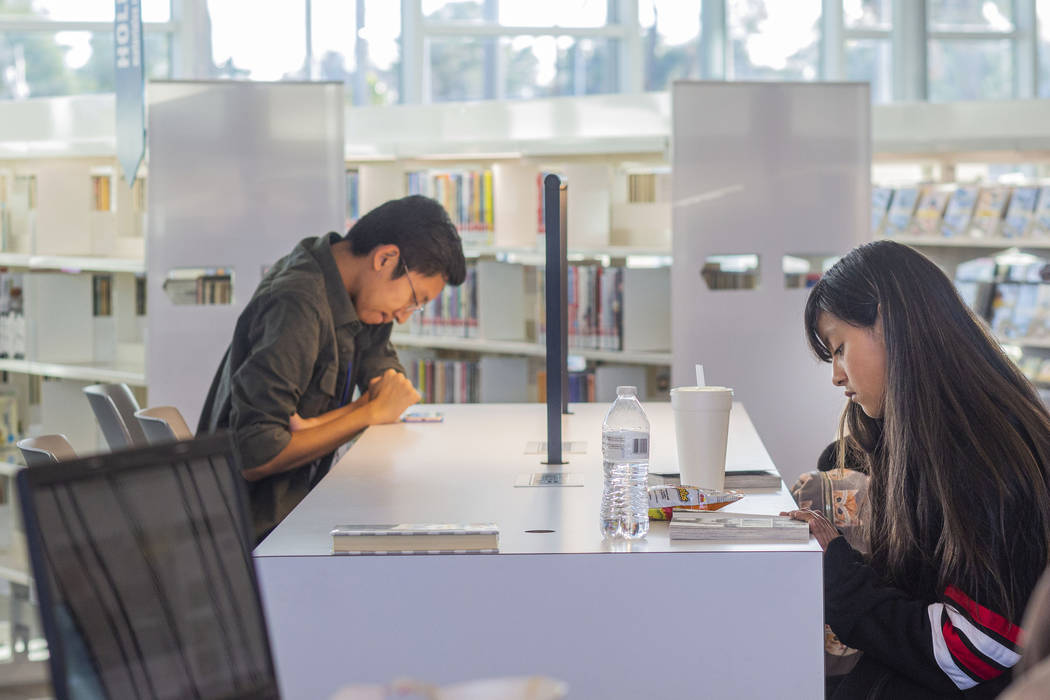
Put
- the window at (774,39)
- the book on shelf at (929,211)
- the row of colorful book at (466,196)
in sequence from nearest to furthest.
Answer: the row of colorful book at (466,196) < the book on shelf at (929,211) < the window at (774,39)

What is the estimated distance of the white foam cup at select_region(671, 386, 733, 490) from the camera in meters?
1.94

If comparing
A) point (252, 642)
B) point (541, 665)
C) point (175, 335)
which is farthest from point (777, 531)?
point (175, 335)

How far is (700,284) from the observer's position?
3.86 m

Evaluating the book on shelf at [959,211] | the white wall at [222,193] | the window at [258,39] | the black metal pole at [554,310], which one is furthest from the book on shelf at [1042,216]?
the window at [258,39]

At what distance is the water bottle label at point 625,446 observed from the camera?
1.81m

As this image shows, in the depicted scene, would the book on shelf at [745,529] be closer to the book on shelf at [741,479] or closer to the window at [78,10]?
the book on shelf at [741,479]

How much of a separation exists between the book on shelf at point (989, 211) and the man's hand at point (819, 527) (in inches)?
134

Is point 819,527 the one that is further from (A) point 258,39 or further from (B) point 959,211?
(A) point 258,39

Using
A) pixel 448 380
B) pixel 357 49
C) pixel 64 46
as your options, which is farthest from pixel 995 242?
pixel 64 46

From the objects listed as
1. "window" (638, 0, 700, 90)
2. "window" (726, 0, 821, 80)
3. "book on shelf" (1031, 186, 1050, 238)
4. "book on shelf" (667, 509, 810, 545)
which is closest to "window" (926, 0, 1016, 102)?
"window" (726, 0, 821, 80)

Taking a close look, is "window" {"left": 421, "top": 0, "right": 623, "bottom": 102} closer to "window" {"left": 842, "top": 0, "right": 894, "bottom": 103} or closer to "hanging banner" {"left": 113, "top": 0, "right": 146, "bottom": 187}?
"window" {"left": 842, "top": 0, "right": 894, "bottom": 103}

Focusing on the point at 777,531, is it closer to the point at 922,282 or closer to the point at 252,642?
the point at 922,282

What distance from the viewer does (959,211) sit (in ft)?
15.8

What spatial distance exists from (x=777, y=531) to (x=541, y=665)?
365mm
